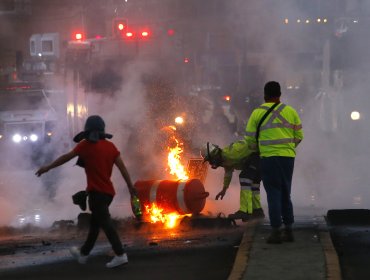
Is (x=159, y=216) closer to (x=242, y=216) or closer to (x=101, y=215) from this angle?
(x=242, y=216)

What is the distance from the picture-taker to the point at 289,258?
5961 millimetres

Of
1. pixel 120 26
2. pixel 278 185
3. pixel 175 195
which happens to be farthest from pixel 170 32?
pixel 278 185

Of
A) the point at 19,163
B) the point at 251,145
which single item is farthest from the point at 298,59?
the point at 251,145

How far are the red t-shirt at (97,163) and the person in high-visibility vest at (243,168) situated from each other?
250 centimetres

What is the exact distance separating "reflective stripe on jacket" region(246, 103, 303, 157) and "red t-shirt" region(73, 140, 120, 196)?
1.27m

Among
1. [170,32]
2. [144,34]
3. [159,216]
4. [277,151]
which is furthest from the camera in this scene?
[170,32]

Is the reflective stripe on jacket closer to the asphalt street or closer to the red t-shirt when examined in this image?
the asphalt street

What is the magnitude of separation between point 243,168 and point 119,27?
12022 millimetres

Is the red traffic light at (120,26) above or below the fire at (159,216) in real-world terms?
above

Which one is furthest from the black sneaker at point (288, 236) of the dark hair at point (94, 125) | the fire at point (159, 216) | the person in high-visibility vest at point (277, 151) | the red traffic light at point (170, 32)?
the red traffic light at point (170, 32)

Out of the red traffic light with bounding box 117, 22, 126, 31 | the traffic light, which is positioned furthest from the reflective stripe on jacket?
the red traffic light with bounding box 117, 22, 126, 31

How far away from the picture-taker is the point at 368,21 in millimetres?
28812

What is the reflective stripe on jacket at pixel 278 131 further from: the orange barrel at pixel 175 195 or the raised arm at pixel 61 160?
the orange barrel at pixel 175 195

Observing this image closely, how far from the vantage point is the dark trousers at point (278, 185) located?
675 centimetres
